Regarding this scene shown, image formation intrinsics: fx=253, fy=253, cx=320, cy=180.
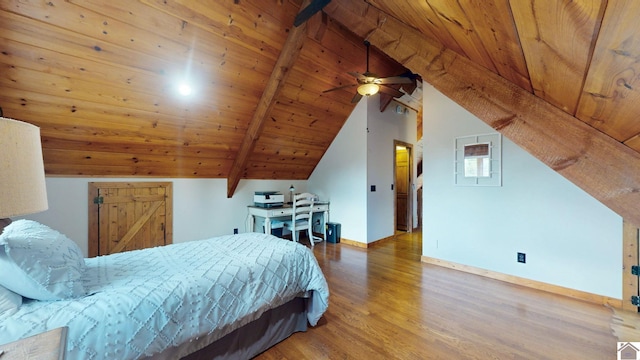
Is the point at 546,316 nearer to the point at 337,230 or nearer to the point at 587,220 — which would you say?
the point at 587,220

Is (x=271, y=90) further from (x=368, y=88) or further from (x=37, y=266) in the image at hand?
(x=37, y=266)

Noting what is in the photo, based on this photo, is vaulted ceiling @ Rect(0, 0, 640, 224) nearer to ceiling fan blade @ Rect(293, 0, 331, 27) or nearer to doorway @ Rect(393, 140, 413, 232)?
ceiling fan blade @ Rect(293, 0, 331, 27)

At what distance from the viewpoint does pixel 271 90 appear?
10.9ft

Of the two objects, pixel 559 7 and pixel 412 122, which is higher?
pixel 412 122

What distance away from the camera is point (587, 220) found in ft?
8.36

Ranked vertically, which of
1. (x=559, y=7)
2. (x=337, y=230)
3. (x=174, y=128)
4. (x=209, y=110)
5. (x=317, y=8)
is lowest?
(x=337, y=230)

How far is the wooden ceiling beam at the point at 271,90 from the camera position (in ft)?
9.77

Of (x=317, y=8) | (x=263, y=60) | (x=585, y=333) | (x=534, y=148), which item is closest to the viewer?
(x=534, y=148)

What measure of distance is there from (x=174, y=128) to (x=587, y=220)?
4.68 m

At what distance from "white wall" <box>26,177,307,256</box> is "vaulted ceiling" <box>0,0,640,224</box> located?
19cm

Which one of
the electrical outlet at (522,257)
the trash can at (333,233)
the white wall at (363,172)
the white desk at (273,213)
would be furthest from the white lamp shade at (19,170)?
the trash can at (333,233)

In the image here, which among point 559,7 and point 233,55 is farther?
point 233,55

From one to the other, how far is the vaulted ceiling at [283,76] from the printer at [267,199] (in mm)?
467

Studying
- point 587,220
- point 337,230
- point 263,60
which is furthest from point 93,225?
point 587,220
